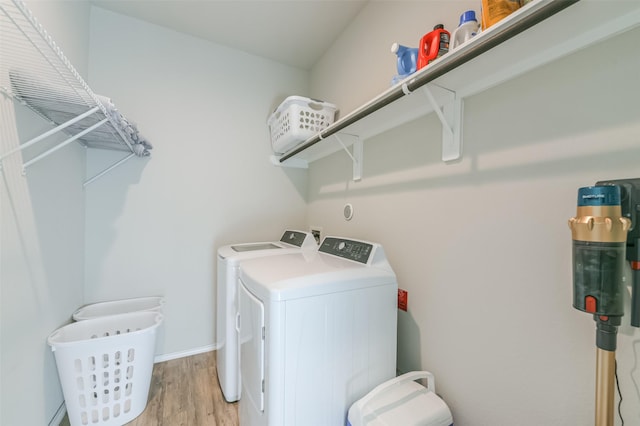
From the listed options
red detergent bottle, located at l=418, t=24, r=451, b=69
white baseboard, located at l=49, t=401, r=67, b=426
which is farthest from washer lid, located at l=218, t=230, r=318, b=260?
red detergent bottle, located at l=418, t=24, r=451, b=69

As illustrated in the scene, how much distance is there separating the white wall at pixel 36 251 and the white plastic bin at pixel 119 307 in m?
0.11

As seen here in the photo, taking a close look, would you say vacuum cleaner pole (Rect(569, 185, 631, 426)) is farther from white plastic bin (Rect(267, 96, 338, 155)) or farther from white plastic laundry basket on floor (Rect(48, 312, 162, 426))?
white plastic laundry basket on floor (Rect(48, 312, 162, 426))

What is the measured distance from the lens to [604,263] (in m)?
0.57

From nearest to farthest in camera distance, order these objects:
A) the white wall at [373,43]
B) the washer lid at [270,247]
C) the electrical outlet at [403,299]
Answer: the white wall at [373,43] < the electrical outlet at [403,299] < the washer lid at [270,247]

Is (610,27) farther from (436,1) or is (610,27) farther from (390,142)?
(390,142)

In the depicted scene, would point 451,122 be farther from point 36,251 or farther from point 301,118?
point 36,251

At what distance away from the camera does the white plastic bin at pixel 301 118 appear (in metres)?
1.88

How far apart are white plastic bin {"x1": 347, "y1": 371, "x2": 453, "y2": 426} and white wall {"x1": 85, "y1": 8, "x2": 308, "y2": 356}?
1692 mm

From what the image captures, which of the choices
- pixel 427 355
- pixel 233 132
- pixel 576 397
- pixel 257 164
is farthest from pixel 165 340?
pixel 576 397

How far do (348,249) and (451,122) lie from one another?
84 centimetres

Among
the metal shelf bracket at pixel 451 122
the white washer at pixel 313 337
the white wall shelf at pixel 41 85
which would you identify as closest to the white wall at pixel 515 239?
the metal shelf bracket at pixel 451 122

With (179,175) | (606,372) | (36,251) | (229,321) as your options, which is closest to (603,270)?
(606,372)

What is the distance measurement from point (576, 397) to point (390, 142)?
51.3 inches

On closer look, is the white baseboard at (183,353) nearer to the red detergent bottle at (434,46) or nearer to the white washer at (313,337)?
the white washer at (313,337)
